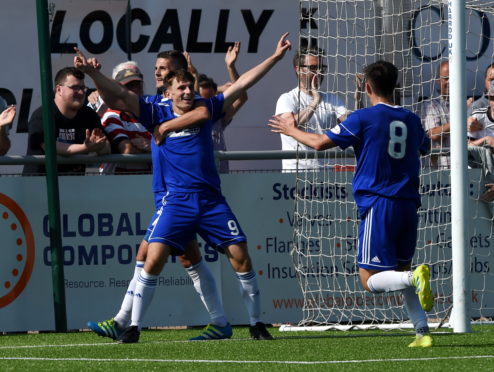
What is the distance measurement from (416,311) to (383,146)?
1182 mm

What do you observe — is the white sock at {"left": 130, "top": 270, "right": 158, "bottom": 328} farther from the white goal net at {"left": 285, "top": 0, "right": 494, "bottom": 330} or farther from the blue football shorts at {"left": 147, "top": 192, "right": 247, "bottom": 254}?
the white goal net at {"left": 285, "top": 0, "right": 494, "bottom": 330}

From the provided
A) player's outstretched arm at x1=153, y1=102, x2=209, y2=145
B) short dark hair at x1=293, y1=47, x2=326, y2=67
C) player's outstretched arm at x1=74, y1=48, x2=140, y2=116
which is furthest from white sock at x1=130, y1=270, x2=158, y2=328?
short dark hair at x1=293, y1=47, x2=326, y2=67

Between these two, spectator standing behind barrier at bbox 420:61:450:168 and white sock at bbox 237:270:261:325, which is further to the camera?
spectator standing behind barrier at bbox 420:61:450:168

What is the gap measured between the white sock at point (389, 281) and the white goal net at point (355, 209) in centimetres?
247

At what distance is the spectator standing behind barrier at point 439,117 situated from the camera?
11297 mm

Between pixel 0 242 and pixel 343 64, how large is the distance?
364 centimetres

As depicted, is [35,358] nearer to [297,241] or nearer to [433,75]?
[297,241]

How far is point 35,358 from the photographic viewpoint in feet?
26.1

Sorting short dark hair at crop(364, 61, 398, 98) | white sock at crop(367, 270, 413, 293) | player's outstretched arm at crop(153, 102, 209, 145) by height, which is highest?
short dark hair at crop(364, 61, 398, 98)

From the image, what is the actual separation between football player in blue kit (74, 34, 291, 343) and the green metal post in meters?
1.70

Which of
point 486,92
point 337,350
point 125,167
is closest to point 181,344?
point 337,350

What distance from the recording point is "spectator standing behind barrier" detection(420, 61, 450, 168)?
11.3m

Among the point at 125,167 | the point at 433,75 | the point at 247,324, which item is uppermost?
the point at 433,75

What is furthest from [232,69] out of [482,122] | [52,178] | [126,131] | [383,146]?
[482,122]
